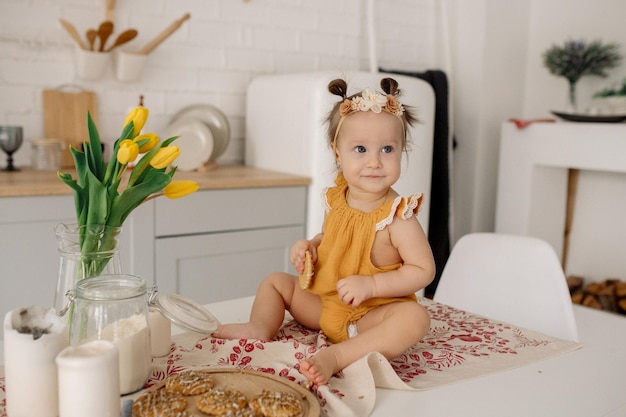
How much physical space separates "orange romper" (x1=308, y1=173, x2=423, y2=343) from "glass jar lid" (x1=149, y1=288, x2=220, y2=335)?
0.22 metres

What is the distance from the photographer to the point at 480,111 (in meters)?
3.59

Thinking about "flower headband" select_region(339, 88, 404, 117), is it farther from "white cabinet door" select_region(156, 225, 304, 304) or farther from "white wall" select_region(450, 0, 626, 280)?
"white wall" select_region(450, 0, 626, 280)

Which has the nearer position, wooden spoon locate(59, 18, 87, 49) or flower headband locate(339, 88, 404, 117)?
flower headband locate(339, 88, 404, 117)

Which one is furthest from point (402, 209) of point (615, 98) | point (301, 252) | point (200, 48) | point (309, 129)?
point (615, 98)

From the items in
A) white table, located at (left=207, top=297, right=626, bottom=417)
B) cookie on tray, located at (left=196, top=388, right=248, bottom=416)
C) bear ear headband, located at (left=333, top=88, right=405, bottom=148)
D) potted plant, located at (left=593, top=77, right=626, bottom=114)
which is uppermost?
potted plant, located at (left=593, top=77, right=626, bottom=114)

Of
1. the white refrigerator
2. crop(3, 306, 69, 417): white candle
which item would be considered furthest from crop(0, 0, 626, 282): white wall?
crop(3, 306, 69, 417): white candle

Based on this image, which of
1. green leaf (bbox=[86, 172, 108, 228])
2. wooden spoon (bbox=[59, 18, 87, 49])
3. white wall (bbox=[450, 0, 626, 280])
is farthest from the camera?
white wall (bbox=[450, 0, 626, 280])

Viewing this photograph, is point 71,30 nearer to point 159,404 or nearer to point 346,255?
point 346,255

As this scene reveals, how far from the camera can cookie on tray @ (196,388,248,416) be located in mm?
790

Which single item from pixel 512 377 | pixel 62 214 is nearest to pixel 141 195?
pixel 512 377

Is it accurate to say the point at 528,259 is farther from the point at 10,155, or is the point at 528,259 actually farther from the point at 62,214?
the point at 10,155

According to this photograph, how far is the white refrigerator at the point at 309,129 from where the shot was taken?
2.62 metres

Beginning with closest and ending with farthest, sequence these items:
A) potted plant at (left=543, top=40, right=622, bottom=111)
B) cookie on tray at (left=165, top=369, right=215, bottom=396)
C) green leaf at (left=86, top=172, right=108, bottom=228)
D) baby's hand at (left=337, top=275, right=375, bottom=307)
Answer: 1. cookie on tray at (left=165, top=369, right=215, bottom=396)
2. green leaf at (left=86, top=172, right=108, bottom=228)
3. baby's hand at (left=337, top=275, right=375, bottom=307)
4. potted plant at (left=543, top=40, right=622, bottom=111)

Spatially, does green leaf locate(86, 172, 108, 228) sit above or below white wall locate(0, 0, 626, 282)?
below
